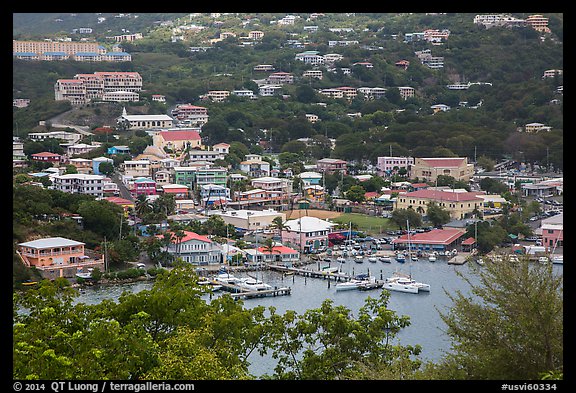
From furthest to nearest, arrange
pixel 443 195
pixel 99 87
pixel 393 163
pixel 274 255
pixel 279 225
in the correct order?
1. pixel 99 87
2. pixel 393 163
3. pixel 443 195
4. pixel 279 225
5. pixel 274 255

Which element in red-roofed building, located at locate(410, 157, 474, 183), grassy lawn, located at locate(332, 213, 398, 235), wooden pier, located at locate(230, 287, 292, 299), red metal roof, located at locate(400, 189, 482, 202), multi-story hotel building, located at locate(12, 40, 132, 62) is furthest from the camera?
multi-story hotel building, located at locate(12, 40, 132, 62)

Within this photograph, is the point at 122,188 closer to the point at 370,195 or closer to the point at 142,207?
the point at 142,207

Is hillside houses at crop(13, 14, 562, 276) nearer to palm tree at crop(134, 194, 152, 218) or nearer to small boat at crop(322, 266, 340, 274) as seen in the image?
palm tree at crop(134, 194, 152, 218)

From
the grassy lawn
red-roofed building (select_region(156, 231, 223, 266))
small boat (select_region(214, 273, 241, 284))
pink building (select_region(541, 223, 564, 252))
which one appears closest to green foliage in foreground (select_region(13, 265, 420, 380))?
small boat (select_region(214, 273, 241, 284))

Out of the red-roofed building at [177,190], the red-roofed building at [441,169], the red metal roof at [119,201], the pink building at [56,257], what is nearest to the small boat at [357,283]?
the pink building at [56,257]

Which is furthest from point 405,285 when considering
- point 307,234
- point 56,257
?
point 56,257

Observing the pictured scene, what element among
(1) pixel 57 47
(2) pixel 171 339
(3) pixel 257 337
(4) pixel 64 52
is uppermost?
(1) pixel 57 47
